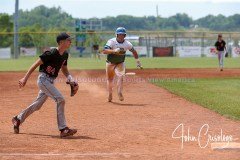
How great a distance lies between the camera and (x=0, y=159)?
812cm

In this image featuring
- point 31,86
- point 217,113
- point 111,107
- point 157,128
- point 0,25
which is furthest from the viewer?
point 0,25

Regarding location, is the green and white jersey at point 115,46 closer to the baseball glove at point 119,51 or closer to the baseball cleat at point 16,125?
the baseball glove at point 119,51

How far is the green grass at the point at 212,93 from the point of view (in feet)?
47.2

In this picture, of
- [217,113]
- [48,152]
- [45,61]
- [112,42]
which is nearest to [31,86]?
[112,42]

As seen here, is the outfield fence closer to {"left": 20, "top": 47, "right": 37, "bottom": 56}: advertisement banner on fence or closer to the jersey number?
{"left": 20, "top": 47, "right": 37, "bottom": 56}: advertisement banner on fence

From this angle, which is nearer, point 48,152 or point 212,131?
point 48,152

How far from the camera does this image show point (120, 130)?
36.1ft

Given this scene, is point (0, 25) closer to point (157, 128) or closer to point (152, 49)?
point (152, 49)

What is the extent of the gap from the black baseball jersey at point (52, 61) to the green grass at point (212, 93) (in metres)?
4.23

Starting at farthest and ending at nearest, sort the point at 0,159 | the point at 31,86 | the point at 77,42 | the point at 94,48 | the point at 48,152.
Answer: the point at 77,42 → the point at 94,48 → the point at 31,86 → the point at 48,152 → the point at 0,159

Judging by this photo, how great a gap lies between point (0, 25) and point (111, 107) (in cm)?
7683

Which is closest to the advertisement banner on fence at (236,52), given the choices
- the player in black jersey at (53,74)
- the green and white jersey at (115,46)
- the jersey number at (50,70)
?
the green and white jersey at (115,46)

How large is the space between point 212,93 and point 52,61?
9.46 m

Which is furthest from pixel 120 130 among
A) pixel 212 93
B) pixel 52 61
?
pixel 212 93
